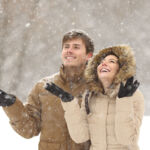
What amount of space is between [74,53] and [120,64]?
502mm

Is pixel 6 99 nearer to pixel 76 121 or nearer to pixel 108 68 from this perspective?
pixel 76 121

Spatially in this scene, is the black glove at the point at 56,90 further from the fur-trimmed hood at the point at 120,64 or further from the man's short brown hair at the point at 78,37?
the man's short brown hair at the point at 78,37

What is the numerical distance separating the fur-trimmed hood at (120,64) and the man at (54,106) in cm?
22

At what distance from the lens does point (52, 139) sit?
7.93 feet

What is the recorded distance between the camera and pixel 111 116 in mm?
2096

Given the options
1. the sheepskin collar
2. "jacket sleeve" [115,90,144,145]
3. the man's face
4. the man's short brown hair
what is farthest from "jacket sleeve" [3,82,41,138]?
"jacket sleeve" [115,90,144,145]

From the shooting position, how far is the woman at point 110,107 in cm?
200

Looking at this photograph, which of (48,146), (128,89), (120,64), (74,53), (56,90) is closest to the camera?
(128,89)

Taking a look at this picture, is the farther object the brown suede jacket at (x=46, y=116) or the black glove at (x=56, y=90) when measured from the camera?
the brown suede jacket at (x=46, y=116)

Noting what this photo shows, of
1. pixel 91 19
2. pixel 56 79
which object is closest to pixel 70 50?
pixel 56 79

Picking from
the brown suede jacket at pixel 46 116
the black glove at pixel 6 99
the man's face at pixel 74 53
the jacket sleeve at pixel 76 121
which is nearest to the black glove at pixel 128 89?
the jacket sleeve at pixel 76 121

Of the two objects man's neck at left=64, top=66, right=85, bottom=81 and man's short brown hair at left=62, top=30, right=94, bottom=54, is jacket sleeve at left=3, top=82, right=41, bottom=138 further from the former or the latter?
man's short brown hair at left=62, top=30, right=94, bottom=54

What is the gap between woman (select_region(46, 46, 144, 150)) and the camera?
6.57 feet

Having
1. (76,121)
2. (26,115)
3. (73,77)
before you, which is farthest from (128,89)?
(26,115)
